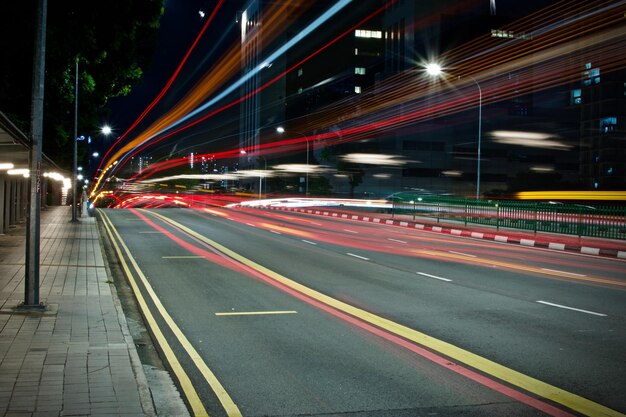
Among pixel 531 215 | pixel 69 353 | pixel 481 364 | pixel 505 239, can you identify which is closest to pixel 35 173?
pixel 69 353

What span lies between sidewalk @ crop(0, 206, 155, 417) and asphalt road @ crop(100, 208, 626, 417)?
0.61 m

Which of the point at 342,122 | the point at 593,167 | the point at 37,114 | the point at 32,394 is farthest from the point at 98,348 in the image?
the point at 593,167

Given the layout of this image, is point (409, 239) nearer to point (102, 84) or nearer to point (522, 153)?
point (102, 84)

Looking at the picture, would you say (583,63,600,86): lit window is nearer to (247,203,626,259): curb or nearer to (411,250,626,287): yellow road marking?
(247,203,626,259): curb

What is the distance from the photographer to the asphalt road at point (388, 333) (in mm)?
5582

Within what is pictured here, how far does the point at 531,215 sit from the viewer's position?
26.9 m

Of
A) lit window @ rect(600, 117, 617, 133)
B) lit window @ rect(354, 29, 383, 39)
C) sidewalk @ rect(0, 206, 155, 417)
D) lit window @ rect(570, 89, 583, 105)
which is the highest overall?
lit window @ rect(354, 29, 383, 39)

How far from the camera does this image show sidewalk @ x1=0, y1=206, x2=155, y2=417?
4.98 metres

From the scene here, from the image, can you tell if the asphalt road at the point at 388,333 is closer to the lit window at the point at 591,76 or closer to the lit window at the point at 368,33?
the lit window at the point at 591,76

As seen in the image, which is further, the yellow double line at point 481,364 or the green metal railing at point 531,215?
the green metal railing at point 531,215

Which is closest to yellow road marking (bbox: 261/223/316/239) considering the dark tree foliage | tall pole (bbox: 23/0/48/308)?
the dark tree foliage

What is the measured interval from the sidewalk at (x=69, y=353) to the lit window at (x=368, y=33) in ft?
293

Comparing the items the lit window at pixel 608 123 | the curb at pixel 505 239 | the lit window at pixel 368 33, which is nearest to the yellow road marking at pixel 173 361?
the curb at pixel 505 239

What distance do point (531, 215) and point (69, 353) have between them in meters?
23.8
